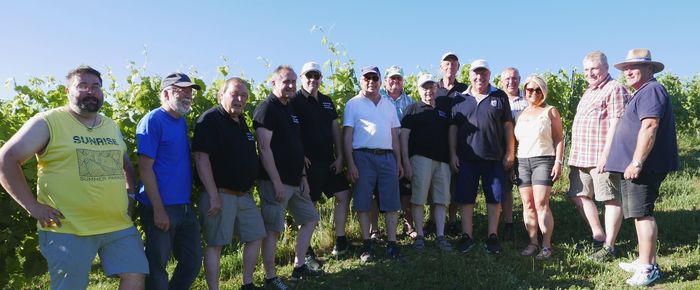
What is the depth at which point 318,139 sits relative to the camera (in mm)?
5242

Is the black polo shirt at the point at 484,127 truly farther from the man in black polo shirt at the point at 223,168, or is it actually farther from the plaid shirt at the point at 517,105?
the man in black polo shirt at the point at 223,168

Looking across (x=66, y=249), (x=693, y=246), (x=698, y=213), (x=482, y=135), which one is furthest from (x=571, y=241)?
(x=66, y=249)

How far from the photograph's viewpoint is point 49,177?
3188mm

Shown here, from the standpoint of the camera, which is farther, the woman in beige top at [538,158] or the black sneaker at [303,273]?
the woman in beige top at [538,158]

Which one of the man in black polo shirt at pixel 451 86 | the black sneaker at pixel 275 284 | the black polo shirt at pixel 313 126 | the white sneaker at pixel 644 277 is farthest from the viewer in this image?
the man in black polo shirt at pixel 451 86

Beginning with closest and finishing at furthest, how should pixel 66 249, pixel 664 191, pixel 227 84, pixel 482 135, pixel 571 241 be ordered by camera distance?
pixel 66 249 → pixel 227 84 → pixel 482 135 → pixel 571 241 → pixel 664 191

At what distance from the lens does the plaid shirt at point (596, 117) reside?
5234 millimetres

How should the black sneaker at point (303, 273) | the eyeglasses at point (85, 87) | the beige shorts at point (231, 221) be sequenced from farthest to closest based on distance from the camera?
the black sneaker at point (303, 273)
the beige shorts at point (231, 221)
the eyeglasses at point (85, 87)

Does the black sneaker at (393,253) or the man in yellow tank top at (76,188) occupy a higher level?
the man in yellow tank top at (76,188)

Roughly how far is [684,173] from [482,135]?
5.87 meters

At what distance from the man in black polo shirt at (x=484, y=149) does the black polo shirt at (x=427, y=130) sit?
0.16m

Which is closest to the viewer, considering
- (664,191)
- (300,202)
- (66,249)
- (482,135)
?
(66,249)

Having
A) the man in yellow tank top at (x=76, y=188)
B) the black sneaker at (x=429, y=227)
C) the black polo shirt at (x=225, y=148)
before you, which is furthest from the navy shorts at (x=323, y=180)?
the man in yellow tank top at (x=76, y=188)

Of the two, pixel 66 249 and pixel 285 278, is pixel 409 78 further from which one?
pixel 66 249
